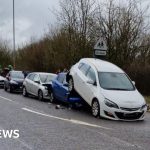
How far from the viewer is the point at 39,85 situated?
24031mm

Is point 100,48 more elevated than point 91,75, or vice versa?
point 100,48

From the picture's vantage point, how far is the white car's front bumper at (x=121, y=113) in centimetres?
1535

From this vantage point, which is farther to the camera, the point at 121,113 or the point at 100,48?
the point at 100,48

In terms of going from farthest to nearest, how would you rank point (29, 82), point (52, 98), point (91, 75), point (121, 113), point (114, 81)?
1. point (29, 82)
2. point (52, 98)
3. point (91, 75)
4. point (114, 81)
5. point (121, 113)

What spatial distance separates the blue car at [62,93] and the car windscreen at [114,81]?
149 cm

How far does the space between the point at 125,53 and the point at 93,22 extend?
11.9 ft

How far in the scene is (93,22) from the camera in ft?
107

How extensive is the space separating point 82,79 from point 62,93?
2634mm

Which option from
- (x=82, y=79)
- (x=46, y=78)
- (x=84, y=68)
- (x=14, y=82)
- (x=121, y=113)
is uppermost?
(x=84, y=68)

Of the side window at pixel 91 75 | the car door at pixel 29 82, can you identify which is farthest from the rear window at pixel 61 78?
the car door at pixel 29 82

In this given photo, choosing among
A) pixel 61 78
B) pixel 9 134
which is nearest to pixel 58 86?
pixel 61 78

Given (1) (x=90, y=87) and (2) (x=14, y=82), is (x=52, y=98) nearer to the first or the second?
(1) (x=90, y=87)

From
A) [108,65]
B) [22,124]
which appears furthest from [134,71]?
[22,124]

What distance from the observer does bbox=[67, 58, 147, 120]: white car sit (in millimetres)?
15422
